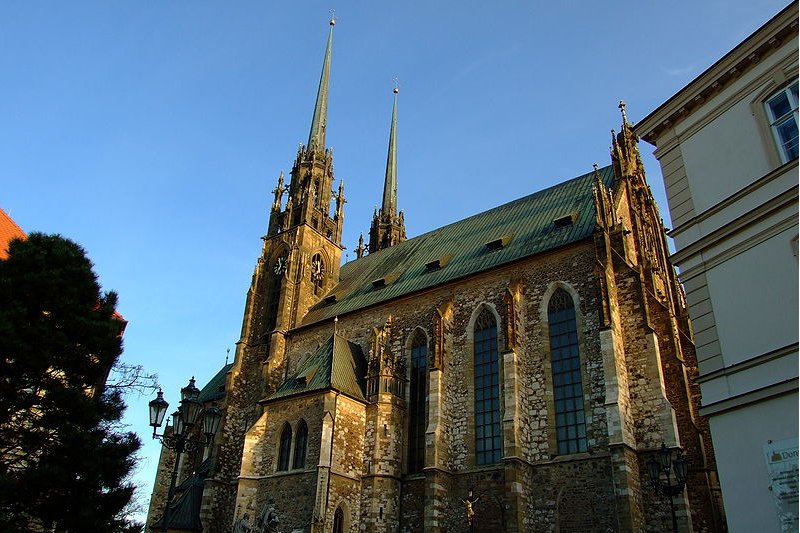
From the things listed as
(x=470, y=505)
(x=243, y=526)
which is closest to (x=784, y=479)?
(x=470, y=505)

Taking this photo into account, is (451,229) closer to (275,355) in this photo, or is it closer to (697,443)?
(275,355)

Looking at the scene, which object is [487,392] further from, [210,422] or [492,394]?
[210,422]

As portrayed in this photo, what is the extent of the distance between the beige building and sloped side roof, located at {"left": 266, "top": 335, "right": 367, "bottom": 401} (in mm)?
15067

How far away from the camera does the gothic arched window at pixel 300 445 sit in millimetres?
23812

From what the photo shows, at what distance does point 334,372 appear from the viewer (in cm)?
2473

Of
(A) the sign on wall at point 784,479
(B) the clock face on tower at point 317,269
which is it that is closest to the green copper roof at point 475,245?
(B) the clock face on tower at point 317,269

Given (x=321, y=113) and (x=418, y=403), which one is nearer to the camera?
(x=418, y=403)

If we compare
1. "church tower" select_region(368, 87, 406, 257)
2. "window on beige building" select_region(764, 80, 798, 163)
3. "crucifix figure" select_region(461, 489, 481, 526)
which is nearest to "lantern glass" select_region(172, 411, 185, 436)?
"crucifix figure" select_region(461, 489, 481, 526)

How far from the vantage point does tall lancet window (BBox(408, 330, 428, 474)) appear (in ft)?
80.0

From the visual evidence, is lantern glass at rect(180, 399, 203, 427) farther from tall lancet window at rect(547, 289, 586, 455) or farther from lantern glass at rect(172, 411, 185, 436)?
tall lancet window at rect(547, 289, 586, 455)

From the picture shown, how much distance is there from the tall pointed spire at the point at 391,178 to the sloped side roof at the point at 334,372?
793 inches

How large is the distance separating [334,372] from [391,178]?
26.7 meters

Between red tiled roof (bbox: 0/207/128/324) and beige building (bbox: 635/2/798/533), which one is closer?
beige building (bbox: 635/2/798/533)

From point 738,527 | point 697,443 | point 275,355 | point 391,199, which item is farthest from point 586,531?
point 391,199
